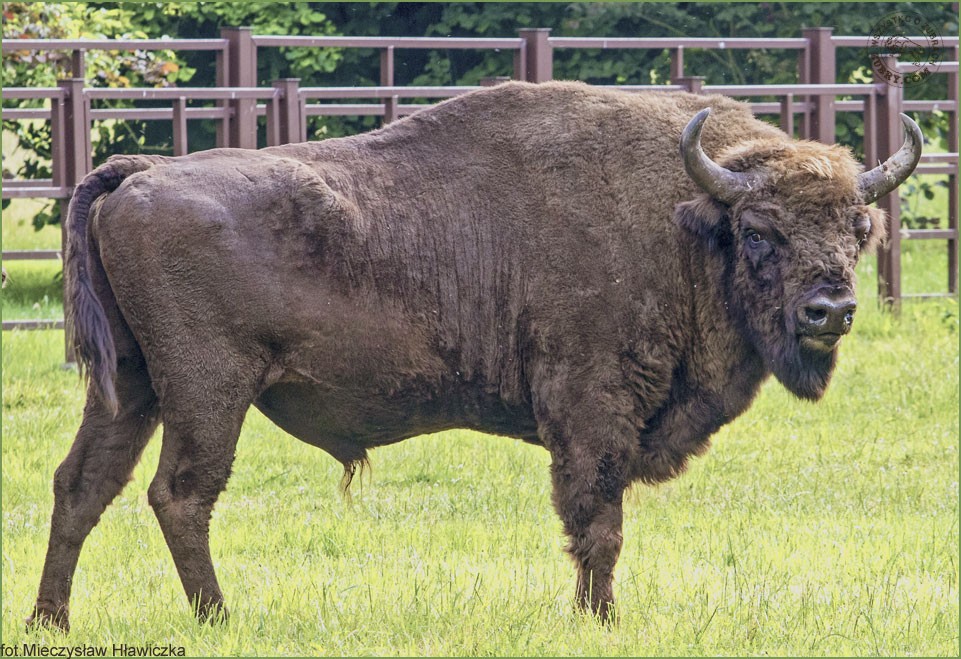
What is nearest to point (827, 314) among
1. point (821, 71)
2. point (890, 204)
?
point (890, 204)

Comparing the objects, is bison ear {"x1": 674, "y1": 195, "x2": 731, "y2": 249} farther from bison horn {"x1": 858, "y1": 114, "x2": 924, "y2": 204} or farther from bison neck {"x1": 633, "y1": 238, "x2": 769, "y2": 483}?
bison horn {"x1": 858, "y1": 114, "x2": 924, "y2": 204}

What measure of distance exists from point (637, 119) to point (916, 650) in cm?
248

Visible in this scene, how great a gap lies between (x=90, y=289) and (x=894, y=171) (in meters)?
3.38

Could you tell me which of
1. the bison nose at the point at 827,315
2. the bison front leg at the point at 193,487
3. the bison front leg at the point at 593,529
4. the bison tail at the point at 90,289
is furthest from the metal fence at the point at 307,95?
the bison front leg at the point at 193,487

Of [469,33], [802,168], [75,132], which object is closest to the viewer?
[802,168]

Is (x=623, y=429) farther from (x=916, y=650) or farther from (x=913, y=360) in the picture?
(x=913, y=360)

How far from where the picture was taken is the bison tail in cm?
525

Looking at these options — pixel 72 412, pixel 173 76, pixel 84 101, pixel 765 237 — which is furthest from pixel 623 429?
pixel 173 76

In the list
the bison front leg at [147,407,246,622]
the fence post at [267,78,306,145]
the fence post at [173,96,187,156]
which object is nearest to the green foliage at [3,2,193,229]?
the fence post at [173,96,187,156]

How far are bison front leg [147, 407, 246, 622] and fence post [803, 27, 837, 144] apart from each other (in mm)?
8586

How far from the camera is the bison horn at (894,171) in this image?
571 cm

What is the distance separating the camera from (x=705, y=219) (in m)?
5.58

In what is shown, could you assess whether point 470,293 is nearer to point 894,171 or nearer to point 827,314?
point 827,314

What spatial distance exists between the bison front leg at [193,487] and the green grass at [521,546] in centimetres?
19
